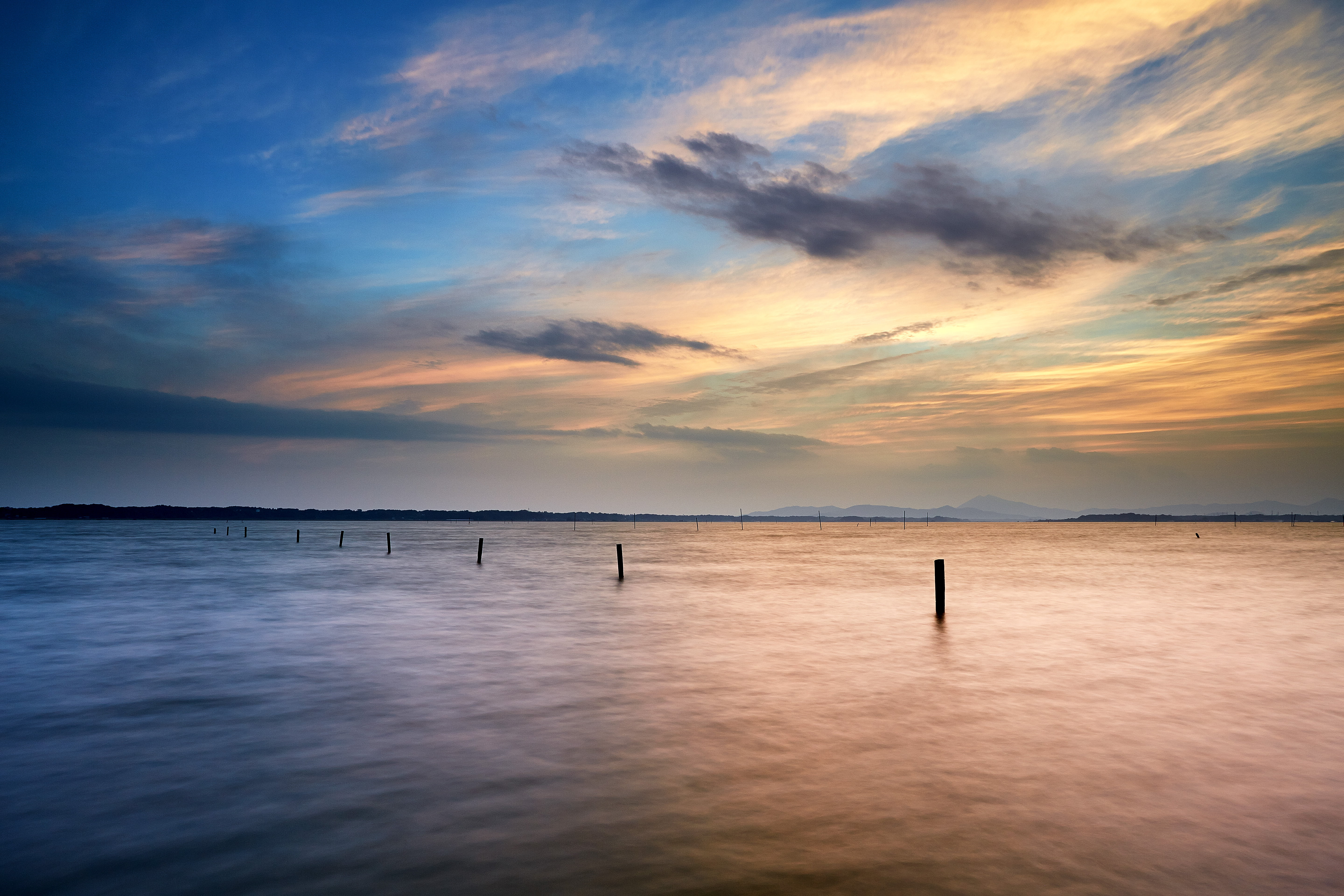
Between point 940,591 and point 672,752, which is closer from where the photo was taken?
point 672,752

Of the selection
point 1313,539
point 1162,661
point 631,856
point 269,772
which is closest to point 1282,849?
point 631,856

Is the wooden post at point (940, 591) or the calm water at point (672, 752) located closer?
the calm water at point (672, 752)

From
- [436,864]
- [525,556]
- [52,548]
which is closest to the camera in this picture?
[436,864]

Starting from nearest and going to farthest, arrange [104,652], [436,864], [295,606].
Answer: [436,864] → [104,652] → [295,606]

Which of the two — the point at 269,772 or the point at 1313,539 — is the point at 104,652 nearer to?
the point at 269,772

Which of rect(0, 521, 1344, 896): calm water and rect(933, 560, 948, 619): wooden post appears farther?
rect(933, 560, 948, 619): wooden post

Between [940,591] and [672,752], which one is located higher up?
[940,591]

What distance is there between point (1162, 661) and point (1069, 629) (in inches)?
249

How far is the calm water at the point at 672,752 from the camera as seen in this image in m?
7.71

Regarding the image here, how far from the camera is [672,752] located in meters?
12.0

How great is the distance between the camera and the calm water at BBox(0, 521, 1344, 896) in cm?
771

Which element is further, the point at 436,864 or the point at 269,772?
the point at 269,772

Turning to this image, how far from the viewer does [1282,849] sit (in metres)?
8.12

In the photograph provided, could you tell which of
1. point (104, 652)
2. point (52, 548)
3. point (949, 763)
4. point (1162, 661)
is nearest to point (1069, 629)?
point (1162, 661)
